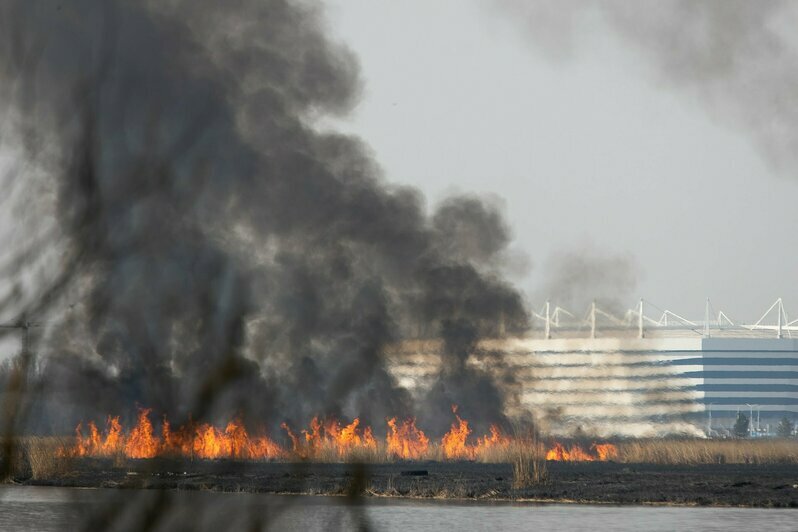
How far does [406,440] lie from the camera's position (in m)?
92.7

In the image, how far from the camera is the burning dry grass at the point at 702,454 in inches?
3344

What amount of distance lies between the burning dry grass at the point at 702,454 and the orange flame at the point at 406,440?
40.6 feet

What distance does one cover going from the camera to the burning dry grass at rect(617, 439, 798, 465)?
8494cm

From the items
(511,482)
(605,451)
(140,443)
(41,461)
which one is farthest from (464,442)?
(41,461)

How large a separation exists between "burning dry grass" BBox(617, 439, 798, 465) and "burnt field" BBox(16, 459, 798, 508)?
4323 mm

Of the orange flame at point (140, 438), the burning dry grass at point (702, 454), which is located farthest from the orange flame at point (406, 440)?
the orange flame at point (140, 438)

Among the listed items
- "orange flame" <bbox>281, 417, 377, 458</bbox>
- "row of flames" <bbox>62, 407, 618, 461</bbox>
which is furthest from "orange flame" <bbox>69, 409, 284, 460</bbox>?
"orange flame" <bbox>281, 417, 377, 458</bbox>

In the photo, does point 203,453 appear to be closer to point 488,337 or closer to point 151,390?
point 488,337

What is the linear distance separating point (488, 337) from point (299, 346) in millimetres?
14784

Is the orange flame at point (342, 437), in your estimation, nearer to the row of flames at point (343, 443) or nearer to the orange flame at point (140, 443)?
the row of flames at point (343, 443)

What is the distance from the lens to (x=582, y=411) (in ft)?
507

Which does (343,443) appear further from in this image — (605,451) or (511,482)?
(511,482)

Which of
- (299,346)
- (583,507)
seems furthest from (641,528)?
(299,346)

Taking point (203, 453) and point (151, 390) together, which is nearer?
point (151, 390)
